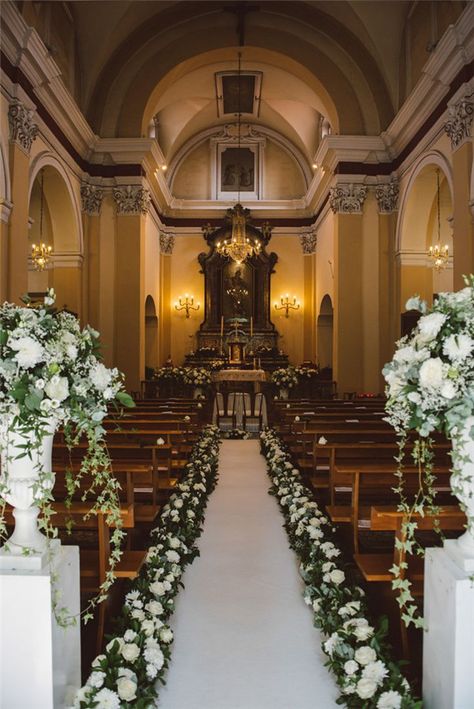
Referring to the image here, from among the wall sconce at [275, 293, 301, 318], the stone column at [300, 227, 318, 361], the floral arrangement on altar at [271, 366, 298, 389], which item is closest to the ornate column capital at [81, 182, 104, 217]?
the floral arrangement on altar at [271, 366, 298, 389]

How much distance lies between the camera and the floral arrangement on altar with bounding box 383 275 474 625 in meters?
2.46

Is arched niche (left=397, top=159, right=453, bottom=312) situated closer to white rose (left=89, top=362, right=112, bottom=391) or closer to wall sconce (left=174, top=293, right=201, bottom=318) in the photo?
A: wall sconce (left=174, top=293, right=201, bottom=318)

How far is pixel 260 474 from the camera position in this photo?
863cm

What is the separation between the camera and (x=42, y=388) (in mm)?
2588

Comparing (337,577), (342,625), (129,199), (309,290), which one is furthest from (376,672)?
(309,290)

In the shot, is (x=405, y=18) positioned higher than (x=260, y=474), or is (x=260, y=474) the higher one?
(x=405, y=18)

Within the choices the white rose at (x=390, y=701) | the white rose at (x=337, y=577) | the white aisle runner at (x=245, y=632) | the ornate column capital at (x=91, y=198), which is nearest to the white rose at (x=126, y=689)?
the white aisle runner at (x=245, y=632)

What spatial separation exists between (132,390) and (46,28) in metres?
7.70

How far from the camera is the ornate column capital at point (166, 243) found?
19.7 m

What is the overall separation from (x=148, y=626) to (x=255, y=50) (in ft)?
45.8

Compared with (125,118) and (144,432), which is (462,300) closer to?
(144,432)

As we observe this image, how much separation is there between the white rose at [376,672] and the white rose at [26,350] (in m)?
2.11

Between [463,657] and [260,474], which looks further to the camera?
[260,474]

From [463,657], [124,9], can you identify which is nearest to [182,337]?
[124,9]
